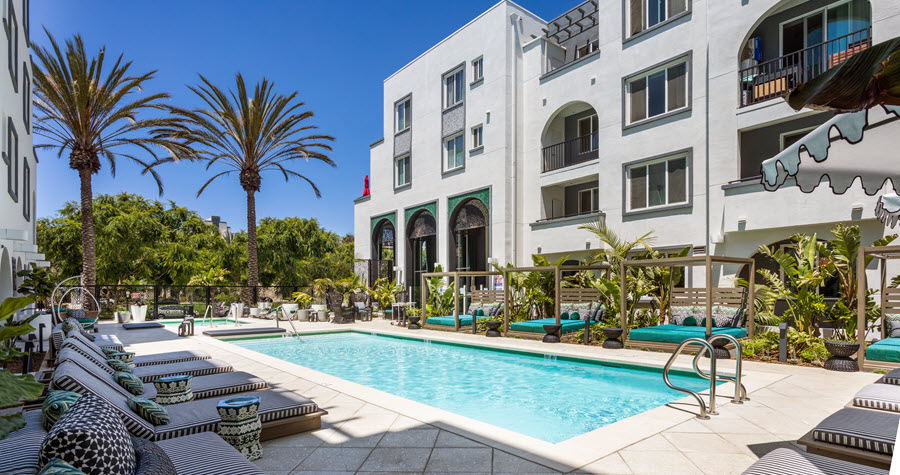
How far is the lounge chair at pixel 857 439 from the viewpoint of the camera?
3.66 metres

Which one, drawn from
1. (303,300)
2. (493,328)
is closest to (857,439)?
(493,328)

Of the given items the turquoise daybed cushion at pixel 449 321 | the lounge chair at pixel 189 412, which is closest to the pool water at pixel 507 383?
the turquoise daybed cushion at pixel 449 321

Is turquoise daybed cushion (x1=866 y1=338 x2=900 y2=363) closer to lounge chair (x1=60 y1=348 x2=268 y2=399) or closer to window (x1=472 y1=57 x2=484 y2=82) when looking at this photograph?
lounge chair (x1=60 y1=348 x2=268 y2=399)

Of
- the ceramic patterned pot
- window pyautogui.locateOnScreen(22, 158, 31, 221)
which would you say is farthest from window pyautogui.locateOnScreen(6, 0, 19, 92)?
the ceramic patterned pot

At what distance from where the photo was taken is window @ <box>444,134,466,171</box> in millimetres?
22078

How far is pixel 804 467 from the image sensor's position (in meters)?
3.25

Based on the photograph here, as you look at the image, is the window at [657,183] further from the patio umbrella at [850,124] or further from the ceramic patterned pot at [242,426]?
the ceramic patterned pot at [242,426]

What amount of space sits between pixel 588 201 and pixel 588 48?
638 centimetres

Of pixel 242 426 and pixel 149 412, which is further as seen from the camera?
pixel 242 426

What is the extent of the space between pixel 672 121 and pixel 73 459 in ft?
52.4

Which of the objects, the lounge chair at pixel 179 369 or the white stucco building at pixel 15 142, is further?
the white stucco building at pixel 15 142

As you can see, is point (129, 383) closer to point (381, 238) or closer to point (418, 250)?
point (418, 250)

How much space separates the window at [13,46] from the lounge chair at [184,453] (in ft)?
35.6

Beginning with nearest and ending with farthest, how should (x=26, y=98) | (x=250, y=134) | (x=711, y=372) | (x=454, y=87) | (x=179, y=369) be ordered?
(x=711, y=372)
(x=179, y=369)
(x=26, y=98)
(x=250, y=134)
(x=454, y=87)
